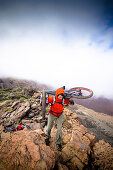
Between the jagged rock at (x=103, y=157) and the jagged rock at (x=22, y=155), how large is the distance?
3.79 metres

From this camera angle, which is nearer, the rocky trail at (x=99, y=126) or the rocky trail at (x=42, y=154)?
the rocky trail at (x=42, y=154)

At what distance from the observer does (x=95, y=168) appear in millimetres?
4039

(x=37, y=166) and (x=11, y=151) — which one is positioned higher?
(x=11, y=151)

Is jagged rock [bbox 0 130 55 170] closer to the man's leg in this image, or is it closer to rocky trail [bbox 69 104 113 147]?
the man's leg

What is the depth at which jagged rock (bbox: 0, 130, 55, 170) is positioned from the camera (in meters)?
2.03

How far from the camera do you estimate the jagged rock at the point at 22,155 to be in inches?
79.7

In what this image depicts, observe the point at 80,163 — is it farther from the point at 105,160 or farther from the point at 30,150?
the point at 30,150

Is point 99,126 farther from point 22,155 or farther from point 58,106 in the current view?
point 22,155

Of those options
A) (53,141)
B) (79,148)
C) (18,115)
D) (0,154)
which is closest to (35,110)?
(18,115)

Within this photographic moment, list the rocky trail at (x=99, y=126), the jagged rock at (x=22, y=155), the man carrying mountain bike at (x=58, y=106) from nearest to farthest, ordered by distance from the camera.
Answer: the jagged rock at (x=22, y=155), the man carrying mountain bike at (x=58, y=106), the rocky trail at (x=99, y=126)

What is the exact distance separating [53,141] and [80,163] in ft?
5.71

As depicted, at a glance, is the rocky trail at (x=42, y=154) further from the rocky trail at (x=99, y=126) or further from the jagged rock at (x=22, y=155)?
the rocky trail at (x=99, y=126)

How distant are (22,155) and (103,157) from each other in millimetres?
5305

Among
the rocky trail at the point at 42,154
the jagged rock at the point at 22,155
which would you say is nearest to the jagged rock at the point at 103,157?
the rocky trail at the point at 42,154
